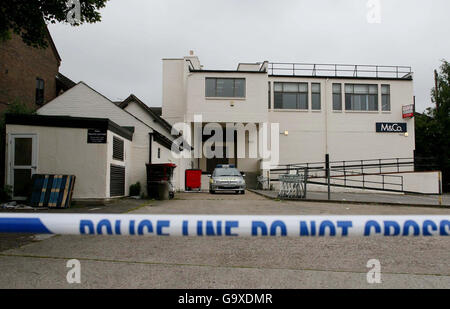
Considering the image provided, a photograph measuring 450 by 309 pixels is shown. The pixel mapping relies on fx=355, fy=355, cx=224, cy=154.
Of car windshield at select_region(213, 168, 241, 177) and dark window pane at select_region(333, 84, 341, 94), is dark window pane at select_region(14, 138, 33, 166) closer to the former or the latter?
car windshield at select_region(213, 168, 241, 177)

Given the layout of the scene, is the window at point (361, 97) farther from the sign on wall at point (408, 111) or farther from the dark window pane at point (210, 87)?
the dark window pane at point (210, 87)

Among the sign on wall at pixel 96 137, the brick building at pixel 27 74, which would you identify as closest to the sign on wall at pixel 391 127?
the sign on wall at pixel 96 137

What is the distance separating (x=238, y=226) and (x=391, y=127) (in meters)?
33.0

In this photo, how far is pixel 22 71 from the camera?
23.9 meters

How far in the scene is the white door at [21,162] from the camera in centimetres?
1162

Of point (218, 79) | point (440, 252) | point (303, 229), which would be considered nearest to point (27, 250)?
point (303, 229)

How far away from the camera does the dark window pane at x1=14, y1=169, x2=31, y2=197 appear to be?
1161 cm

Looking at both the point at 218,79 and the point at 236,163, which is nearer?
the point at 218,79

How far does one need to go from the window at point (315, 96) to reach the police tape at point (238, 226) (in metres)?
30.4

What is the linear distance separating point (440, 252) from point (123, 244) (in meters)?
4.55

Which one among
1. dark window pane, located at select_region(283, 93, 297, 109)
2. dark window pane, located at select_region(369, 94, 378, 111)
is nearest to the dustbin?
dark window pane, located at select_region(283, 93, 297, 109)

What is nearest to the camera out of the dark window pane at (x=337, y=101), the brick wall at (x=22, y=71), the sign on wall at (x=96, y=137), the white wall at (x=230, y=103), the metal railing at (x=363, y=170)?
the sign on wall at (x=96, y=137)

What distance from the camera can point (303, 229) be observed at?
197cm
